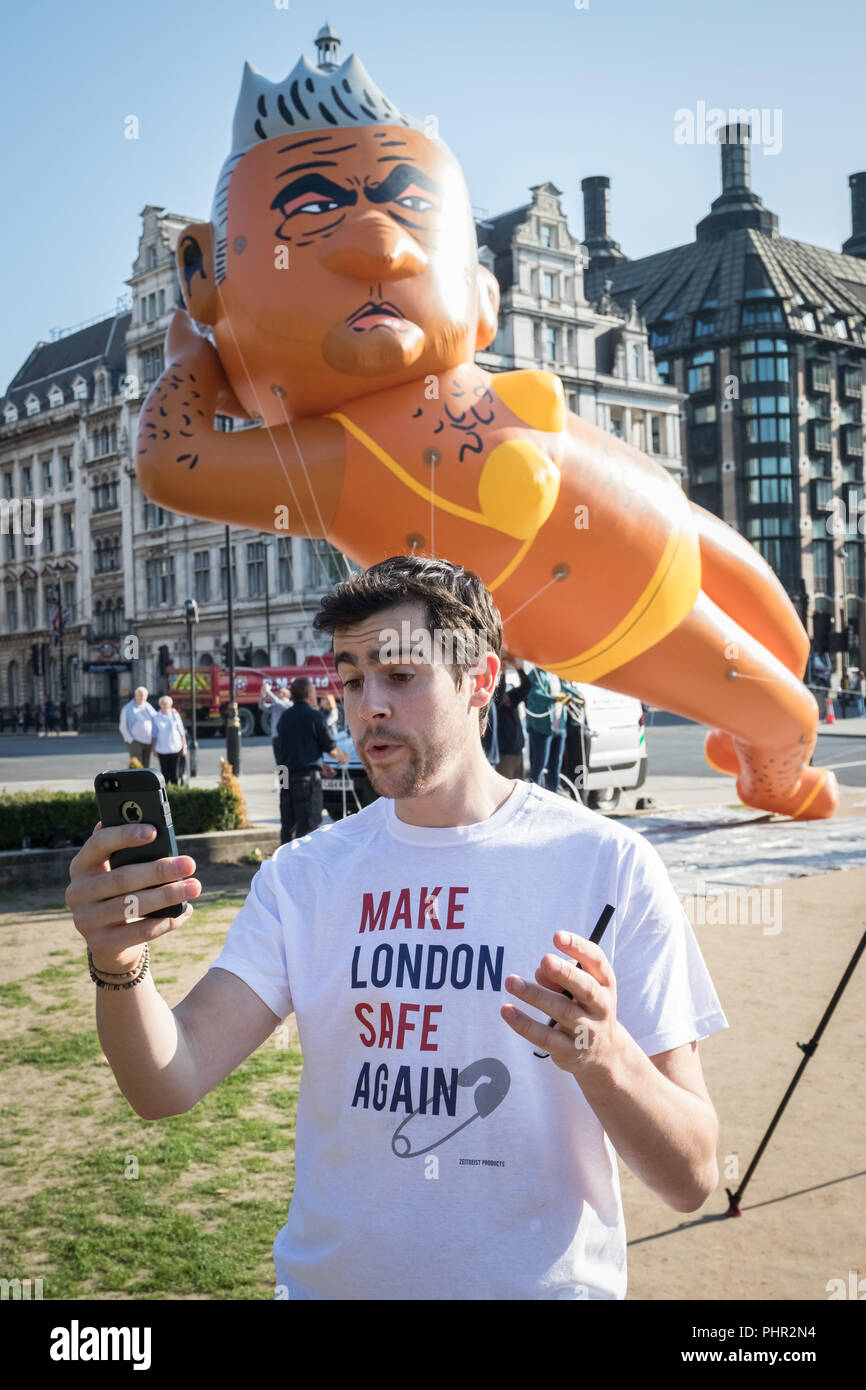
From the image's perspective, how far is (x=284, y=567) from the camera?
5009 centimetres

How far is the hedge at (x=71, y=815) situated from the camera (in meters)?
12.0

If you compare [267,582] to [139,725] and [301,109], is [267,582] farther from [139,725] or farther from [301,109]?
[301,109]

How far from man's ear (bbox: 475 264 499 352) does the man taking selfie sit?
5.25 meters

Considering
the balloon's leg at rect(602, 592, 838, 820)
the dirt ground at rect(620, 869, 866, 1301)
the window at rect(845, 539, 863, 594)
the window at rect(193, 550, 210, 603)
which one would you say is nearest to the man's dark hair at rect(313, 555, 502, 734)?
the dirt ground at rect(620, 869, 866, 1301)

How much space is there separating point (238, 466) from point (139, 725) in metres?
11.2

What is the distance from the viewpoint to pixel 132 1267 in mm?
3855

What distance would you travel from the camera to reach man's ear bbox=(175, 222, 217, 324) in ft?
21.7

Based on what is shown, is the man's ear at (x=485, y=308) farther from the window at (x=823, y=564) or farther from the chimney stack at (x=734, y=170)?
the chimney stack at (x=734, y=170)

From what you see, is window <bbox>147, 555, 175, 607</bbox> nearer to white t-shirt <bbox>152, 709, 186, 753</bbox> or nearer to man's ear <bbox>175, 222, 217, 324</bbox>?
white t-shirt <bbox>152, 709, 186, 753</bbox>

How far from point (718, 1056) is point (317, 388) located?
4172mm

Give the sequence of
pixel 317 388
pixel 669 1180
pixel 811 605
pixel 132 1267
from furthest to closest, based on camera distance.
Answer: pixel 811 605 → pixel 317 388 → pixel 132 1267 → pixel 669 1180

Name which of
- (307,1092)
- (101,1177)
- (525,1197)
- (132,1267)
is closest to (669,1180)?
(525,1197)

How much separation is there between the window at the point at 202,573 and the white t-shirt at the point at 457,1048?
52.4m

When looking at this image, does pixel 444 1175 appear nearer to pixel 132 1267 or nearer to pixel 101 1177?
pixel 132 1267
